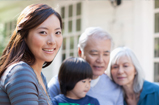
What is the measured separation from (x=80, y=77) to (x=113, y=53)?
0.54 meters

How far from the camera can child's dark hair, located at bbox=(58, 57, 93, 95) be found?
64.1 inches

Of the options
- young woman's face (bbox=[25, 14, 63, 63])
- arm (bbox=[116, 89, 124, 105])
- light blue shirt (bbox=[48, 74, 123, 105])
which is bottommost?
arm (bbox=[116, 89, 124, 105])

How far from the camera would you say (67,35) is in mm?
5977

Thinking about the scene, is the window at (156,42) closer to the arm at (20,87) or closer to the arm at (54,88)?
the arm at (54,88)

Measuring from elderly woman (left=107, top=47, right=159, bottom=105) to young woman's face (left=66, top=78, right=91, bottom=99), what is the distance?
0.42 m

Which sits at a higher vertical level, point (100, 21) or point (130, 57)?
point (100, 21)

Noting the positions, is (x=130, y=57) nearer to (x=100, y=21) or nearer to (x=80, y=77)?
(x=80, y=77)

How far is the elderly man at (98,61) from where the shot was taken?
1807 millimetres

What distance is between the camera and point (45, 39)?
103 centimetres

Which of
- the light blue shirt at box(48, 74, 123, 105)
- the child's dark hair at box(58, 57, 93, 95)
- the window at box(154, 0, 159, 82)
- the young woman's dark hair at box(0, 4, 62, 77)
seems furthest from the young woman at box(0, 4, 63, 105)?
the window at box(154, 0, 159, 82)

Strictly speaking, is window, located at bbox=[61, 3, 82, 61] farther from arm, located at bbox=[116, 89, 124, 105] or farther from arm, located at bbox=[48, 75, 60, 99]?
arm, located at bbox=[48, 75, 60, 99]

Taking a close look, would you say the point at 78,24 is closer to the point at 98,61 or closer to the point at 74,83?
the point at 98,61

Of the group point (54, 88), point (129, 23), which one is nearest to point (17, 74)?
point (54, 88)

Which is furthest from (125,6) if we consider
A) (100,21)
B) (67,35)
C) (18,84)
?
(18,84)
